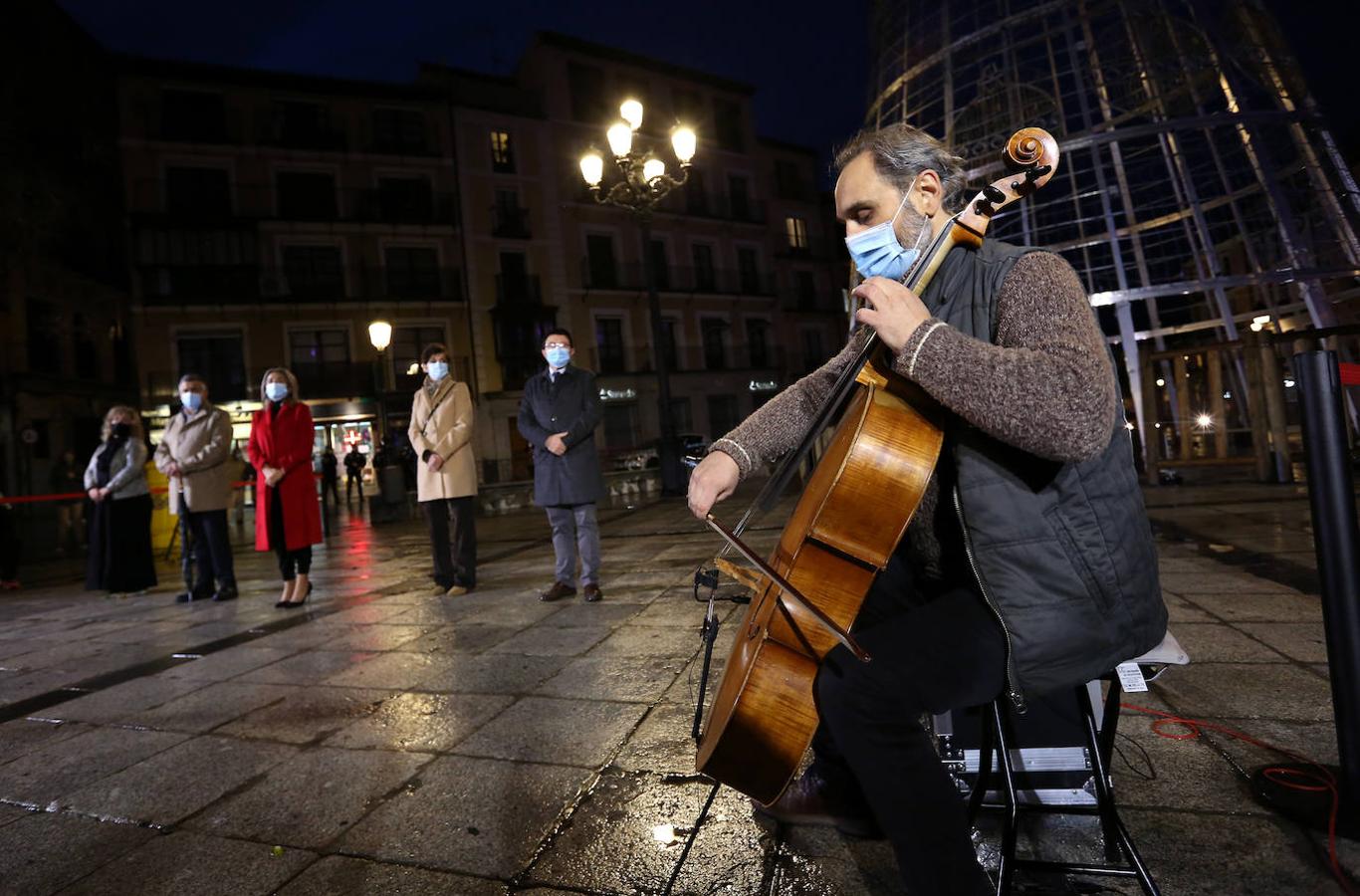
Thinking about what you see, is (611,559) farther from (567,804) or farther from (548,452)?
(567,804)

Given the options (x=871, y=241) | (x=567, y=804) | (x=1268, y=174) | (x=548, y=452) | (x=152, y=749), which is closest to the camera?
(x=871, y=241)

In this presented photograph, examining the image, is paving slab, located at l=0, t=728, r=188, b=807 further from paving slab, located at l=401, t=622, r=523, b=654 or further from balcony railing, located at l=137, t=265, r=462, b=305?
balcony railing, located at l=137, t=265, r=462, b=305

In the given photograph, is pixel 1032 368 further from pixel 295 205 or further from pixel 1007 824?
pixel 295 205

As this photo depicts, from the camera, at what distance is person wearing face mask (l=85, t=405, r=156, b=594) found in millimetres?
6188

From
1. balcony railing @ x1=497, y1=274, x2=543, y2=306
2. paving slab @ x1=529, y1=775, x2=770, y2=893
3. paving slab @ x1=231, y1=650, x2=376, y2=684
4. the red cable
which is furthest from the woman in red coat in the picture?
balcony railing @ x1=497, y1=274, x2=543, y2=306

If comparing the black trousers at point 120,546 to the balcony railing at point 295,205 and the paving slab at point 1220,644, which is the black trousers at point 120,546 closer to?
the paving slab at point 1220,644

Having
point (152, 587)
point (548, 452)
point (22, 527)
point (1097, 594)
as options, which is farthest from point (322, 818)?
point (22, 527)

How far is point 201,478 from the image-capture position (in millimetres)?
5656

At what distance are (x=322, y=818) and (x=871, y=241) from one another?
2339mm

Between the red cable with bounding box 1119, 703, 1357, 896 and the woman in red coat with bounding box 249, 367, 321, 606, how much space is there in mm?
5415

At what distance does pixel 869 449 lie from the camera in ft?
4.31

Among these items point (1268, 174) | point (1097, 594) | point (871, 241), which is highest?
point (1268, 174)

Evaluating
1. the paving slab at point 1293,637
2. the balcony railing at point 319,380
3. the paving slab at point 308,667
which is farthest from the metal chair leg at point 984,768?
the balcony railing at point 319,380

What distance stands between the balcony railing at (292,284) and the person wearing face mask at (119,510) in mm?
21004
